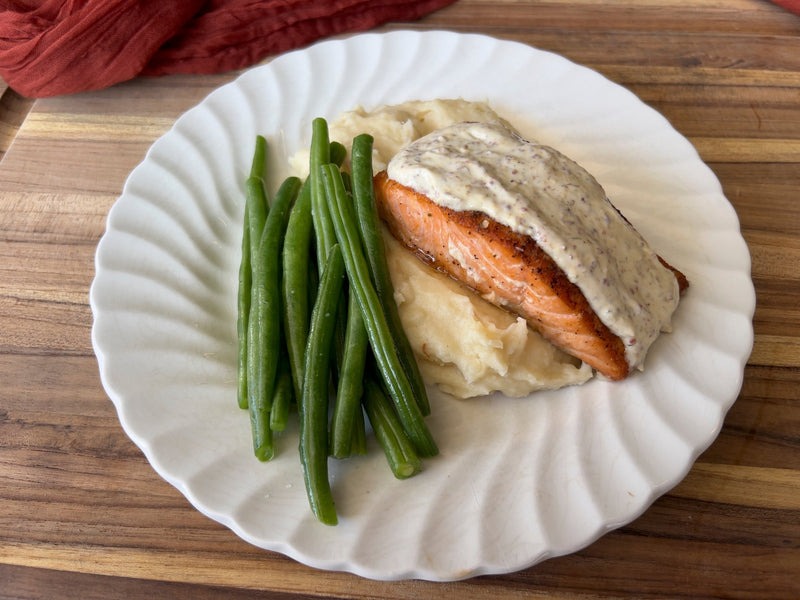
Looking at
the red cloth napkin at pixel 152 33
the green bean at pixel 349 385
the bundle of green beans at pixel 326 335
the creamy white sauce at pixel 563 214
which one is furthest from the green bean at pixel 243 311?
the red cloth napkin at pixel 152 33

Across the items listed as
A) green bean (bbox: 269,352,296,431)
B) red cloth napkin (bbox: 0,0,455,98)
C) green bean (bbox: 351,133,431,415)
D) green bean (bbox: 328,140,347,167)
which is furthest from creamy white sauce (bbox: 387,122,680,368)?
red cloth napkin (bbox: 0,0,455,98)

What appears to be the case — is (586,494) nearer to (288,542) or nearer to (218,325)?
(288,542)

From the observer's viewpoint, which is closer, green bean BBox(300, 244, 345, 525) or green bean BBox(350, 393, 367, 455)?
green bean BBox(300, 244, 345, 525)

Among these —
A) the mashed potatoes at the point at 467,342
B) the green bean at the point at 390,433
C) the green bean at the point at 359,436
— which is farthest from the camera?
the mashed potatoes at the point at 467,342

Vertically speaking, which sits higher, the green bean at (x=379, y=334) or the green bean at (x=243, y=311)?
the green bean at (x=379, y=334)

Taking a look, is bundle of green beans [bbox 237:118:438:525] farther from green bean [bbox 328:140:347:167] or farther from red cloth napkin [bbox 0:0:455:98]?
red cloth napkin [bbox 0:0:455:98]

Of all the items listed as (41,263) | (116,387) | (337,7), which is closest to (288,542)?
(116,387)

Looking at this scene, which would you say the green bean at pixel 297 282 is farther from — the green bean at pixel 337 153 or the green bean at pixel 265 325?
the green bean at pixel 337 153

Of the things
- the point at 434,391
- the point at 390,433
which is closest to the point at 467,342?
the point at 434,391
